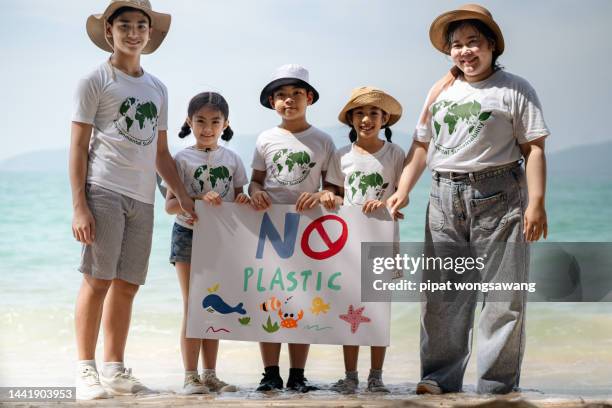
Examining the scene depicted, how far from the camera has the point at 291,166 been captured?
11.6ft

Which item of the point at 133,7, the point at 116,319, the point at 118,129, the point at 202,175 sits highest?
the point at 133,7

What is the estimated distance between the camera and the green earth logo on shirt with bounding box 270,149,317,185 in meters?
3.54

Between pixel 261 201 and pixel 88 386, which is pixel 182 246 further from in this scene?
pixel 88 386

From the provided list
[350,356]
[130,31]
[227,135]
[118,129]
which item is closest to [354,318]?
[350,356]

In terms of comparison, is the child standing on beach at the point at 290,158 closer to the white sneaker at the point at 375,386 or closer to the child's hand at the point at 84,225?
the white sneaker at the point at 375,386

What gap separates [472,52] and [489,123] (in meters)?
0.30

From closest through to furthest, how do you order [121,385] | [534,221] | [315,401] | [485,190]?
[315,401], [534,221], [485,190], [121,385]

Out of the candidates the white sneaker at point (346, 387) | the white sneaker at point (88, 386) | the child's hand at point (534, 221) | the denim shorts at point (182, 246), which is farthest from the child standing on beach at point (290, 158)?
the child's hand at point (534, 221)

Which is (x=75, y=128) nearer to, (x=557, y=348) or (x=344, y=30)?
(x=557, y=348)

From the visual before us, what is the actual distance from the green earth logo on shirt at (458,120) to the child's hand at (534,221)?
36 cm

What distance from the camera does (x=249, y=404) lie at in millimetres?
2963

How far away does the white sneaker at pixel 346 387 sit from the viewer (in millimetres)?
3449

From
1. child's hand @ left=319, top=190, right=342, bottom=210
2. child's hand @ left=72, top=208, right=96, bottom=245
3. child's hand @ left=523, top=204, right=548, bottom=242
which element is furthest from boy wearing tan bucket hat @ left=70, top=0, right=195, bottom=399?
child's hand @ left=523, top=204, right=548, bottom=242

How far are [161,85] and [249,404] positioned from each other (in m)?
1.46
